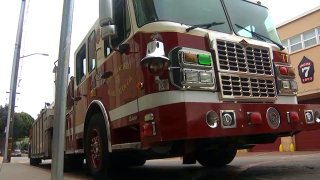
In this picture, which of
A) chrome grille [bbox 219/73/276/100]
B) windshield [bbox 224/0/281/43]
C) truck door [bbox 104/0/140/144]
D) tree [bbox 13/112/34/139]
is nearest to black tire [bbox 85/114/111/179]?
truck door [bbox 104/0/140/144]

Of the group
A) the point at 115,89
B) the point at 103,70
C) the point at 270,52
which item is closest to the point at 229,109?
the point at 270,52

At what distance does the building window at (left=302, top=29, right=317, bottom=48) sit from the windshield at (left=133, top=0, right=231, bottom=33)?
1637 centimetres

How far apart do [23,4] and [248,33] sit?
57.8 feet

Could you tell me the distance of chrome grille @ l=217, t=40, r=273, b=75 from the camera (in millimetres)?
5523

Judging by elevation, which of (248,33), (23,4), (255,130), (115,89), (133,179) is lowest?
(133,179)

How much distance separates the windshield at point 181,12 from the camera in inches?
220

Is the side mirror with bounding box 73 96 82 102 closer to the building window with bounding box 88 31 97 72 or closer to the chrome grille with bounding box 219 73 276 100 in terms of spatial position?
the building window with bounding box 88 31 97 72

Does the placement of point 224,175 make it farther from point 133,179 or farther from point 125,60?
point 125,60

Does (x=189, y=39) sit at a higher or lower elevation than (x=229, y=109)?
higher

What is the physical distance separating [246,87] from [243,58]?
1.30 feet

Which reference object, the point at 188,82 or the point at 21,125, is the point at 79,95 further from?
the point at 21,125

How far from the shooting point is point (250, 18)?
6578mm

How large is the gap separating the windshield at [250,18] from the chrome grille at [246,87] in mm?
770

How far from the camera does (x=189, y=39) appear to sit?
17.6ft
